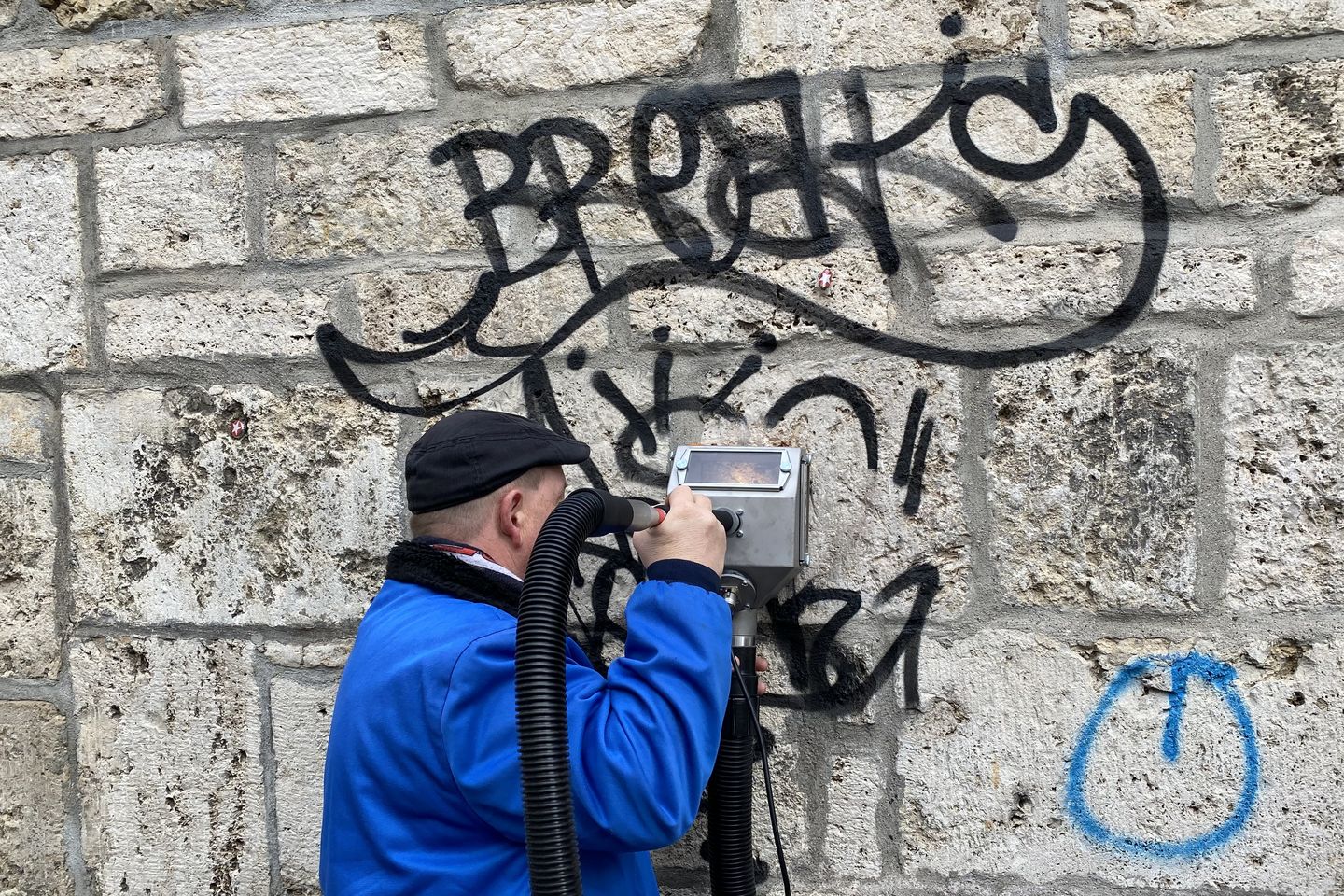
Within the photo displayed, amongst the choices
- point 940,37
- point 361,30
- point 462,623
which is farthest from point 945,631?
point 361,30

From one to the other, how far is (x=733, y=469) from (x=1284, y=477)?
0.97 meters

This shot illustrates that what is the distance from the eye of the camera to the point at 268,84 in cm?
219

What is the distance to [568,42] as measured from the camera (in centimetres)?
209

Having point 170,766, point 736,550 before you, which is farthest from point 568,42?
point 170,766

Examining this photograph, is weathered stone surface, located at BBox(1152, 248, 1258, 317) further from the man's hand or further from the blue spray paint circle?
the man's hand

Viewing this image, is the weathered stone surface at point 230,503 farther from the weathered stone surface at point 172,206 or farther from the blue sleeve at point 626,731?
the blue sleeve at point 626,731

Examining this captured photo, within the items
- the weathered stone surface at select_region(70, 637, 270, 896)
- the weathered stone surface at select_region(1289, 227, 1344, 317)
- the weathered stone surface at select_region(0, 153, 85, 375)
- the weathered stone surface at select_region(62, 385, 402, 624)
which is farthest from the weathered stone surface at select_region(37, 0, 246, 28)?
the weathered stone surface at select_region(1289, 227, 1344, 317)

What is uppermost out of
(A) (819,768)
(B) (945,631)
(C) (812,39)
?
(C) (812,39)

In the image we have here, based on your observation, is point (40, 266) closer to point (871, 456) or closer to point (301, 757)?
point (301, 757)

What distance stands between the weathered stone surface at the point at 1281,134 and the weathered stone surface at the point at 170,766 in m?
2.10

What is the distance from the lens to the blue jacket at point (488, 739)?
146 cm

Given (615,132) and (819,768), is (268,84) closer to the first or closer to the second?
(615,132)

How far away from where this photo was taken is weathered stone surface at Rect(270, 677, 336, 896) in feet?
7.16

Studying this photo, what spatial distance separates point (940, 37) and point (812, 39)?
234 millimetres
